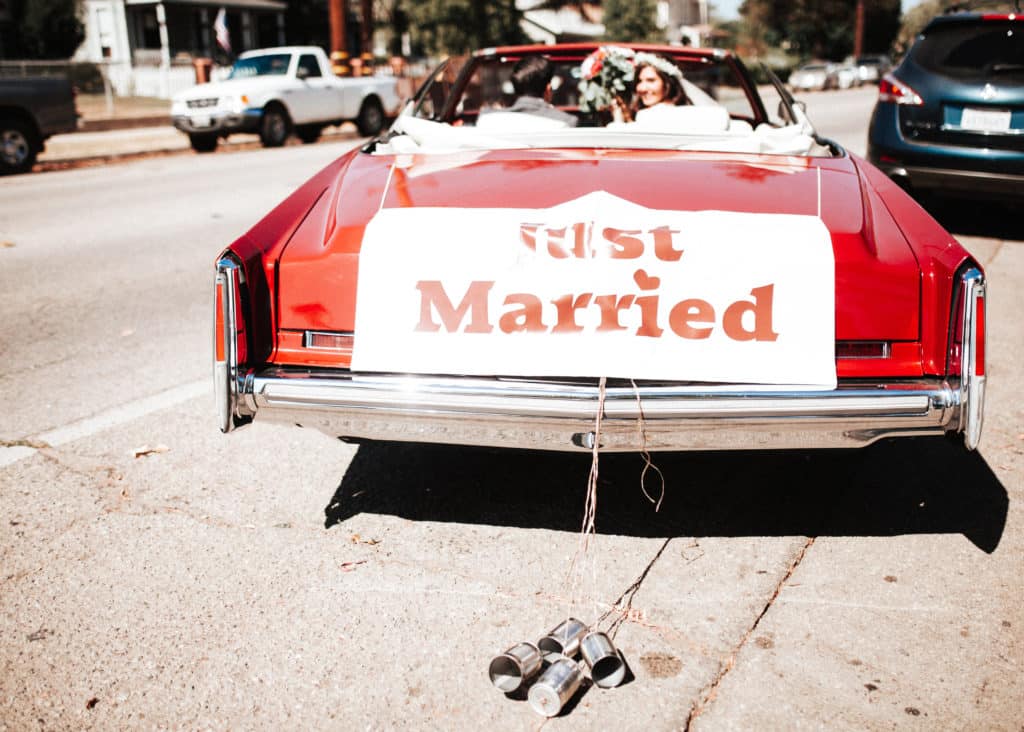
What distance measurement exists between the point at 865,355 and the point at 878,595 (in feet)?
2.36

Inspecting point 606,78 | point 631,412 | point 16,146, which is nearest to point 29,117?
point 16,146

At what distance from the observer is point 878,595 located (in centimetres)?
291

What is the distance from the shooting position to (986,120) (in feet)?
24.8

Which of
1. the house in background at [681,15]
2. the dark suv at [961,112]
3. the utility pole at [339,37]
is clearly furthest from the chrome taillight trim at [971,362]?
the house in background at [681,15]

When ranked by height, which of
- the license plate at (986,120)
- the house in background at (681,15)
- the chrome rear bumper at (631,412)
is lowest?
the chrome rear bumper at (631,412)

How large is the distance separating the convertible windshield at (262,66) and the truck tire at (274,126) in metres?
0.84

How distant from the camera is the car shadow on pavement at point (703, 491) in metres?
3.38

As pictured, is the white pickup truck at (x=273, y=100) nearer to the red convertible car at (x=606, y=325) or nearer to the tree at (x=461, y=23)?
the red convertible car at (x=606, y=325)

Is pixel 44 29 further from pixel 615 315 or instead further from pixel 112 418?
pixel 615 315

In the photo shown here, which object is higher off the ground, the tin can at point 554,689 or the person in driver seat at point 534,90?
the person in driver seat at point 534,90

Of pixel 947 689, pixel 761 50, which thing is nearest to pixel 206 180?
pixel 947 689

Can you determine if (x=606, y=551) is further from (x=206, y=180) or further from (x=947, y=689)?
(x=206, y=180)

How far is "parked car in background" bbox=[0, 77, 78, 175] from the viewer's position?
1366 centimetres

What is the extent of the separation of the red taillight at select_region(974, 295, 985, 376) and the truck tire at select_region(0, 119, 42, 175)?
14.2 m
